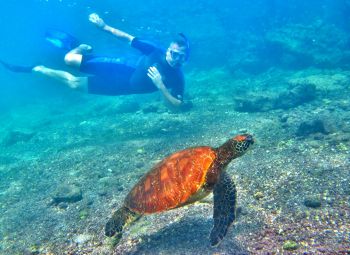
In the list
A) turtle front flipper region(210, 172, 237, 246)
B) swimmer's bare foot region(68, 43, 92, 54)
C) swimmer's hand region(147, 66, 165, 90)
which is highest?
swimmer's bare foot region(68, 43, 92, 54)

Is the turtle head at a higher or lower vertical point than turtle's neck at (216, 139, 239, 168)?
higher

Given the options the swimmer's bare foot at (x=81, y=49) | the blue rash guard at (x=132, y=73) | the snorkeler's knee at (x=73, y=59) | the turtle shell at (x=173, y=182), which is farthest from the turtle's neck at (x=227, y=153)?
the swimmer's bare foot at (x=81, y=49)

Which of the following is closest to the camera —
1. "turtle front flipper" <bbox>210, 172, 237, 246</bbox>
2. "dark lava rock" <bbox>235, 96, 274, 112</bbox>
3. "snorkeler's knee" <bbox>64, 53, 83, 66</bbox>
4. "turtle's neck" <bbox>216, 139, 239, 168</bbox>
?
"turtle front flipper" <bbox>210, 172, 237, 246</bbox>

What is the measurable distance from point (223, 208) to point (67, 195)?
4009 mm

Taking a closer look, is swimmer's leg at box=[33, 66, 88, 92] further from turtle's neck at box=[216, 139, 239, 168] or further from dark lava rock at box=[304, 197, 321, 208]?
dark lava rock at box=[304, 197, 321, 208]

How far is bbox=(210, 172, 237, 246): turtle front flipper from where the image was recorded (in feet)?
10.6

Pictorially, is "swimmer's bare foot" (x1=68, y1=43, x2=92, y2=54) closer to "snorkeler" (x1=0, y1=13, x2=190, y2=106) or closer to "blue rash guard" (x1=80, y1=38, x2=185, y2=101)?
"snorkeler" (x1=0, y1=13, x2=190, y2=106)

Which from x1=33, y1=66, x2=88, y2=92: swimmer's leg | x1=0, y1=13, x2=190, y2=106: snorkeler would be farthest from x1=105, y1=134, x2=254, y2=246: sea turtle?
x1=33, y1=66, x2=88, y2=92: swimmer's leg

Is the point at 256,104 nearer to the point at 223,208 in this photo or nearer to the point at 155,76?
the point at 155,76

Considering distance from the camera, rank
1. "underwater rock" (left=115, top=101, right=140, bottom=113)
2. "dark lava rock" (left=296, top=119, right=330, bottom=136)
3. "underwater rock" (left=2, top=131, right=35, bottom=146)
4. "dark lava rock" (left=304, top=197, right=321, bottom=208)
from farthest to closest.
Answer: "underwater rock" (left=115, top=101, right=140, bottom=113), "underwater rock" (left=2, top=131, right=35, bottom=146), "dark lava rock" (left=296, top=119, right=330, bottom=136), "dark lava rock" (left=304, top=197, right=321, bottom=208)

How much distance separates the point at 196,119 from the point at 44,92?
78.0 ft

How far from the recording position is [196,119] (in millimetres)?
10586

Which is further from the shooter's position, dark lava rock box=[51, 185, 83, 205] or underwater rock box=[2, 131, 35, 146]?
underwater rock box=[2, 131, 35, 146]

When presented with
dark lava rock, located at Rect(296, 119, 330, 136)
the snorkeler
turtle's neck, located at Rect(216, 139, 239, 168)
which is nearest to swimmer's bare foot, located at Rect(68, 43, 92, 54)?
the snorkeler
